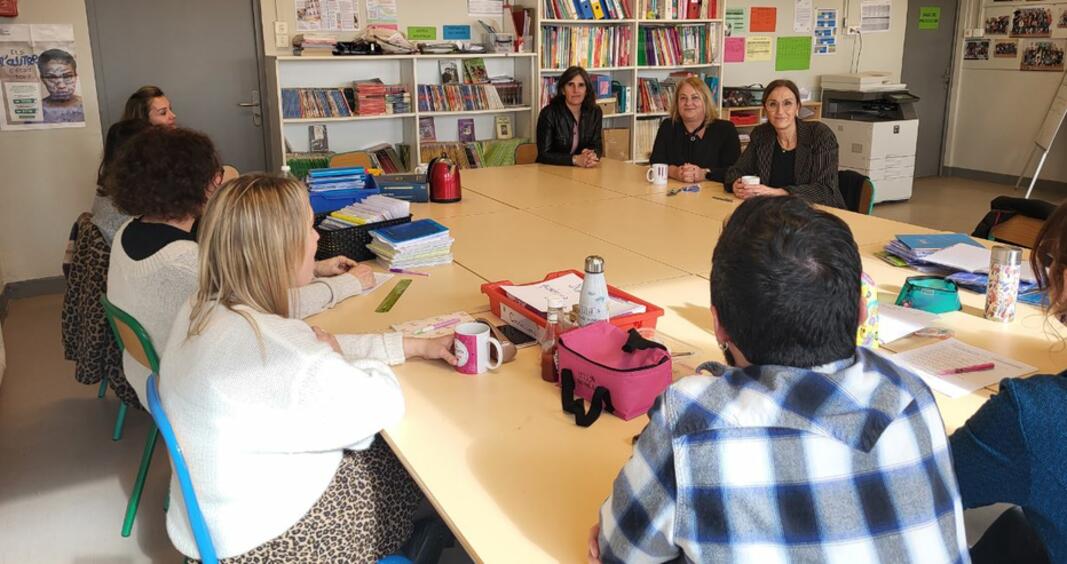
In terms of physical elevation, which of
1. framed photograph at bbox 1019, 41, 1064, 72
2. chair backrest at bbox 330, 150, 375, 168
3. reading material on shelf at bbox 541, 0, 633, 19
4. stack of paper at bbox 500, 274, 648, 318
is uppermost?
reading material on shelf at bbox 541, 0, 633, 19

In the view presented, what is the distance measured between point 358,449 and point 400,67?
4.36 meters

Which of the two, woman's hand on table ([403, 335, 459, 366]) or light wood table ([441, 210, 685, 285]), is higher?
light wood table ([441, 210, 685, 285])

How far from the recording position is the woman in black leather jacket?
510cm

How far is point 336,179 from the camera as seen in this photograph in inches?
132

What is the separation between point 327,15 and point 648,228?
3122 mm

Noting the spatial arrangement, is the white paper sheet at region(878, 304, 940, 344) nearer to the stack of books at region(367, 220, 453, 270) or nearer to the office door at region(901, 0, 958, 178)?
the stack of books at region(367, 220, 453, 270)

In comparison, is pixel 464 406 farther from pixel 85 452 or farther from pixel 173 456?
pixel 85 452

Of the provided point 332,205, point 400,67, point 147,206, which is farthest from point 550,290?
point 400,67

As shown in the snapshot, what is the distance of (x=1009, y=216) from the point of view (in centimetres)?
316

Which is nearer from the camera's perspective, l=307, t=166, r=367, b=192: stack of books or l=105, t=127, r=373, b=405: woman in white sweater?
l=105, t=127, r=373, b=405: woman in white sweater

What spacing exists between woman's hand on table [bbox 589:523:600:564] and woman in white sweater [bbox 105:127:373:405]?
1290 mm

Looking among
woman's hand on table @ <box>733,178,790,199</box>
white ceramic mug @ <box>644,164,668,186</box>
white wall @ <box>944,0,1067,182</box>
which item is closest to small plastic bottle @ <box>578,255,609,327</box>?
woman's hand on table @ <box>733,178,790,199</box>

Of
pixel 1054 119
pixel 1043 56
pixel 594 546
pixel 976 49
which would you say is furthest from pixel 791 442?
pixel 976 49

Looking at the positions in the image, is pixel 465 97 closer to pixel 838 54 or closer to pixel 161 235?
pixel 161 235
